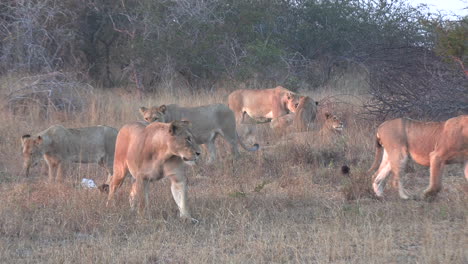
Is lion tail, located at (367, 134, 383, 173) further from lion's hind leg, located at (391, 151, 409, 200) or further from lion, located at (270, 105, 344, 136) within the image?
lion, located at (270, 105, 344, 136)

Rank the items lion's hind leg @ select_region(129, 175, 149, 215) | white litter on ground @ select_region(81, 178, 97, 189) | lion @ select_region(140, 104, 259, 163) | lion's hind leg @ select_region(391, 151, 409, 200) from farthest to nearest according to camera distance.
A: lion @ select_region(140, 104, 259, 163), white litter on ground @ select_region(81, 178, 97, 189), lion's hind leg @ select_region(391, 151, 409, 200), lion's hind leg @ select_region(129, 175, 149, 215)

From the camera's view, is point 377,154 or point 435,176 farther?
point 377,154

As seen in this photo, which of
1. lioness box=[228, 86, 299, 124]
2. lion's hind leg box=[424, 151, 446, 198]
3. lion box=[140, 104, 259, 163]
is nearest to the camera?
lion's hind leg box=[424, 151, 446, 198]

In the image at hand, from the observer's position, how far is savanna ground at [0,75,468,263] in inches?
221

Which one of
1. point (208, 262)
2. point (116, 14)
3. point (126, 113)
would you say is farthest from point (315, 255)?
point (116, 14)

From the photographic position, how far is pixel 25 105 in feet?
44.7

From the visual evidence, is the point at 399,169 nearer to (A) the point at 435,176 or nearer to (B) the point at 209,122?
(A) the point at 435,176

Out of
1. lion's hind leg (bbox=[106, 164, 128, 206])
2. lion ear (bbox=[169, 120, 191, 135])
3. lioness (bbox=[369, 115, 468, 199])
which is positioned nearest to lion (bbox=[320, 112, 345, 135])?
lioness (bbox=[369, 115, 468, 199])

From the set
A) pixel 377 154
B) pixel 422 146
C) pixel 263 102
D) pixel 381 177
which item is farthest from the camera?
pixel 263 102

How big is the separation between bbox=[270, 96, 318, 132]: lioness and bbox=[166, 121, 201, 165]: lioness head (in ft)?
23.9

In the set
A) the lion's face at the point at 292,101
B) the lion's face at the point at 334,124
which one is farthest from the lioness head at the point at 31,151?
the lion's face at the point at 292,101

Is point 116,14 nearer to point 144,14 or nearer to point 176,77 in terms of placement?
point 144,14

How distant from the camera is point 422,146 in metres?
7.85

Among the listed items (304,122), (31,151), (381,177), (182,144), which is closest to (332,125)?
(304,122)
